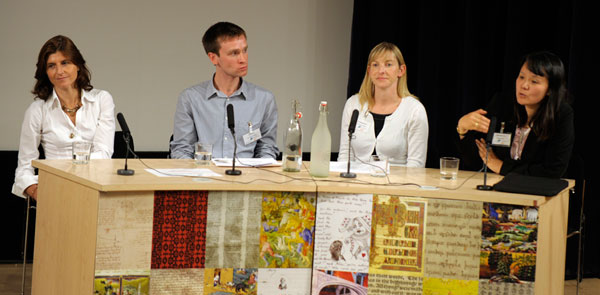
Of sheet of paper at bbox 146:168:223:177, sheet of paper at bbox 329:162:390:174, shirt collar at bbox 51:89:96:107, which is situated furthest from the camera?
shirt collar at bbox 51:89:96:107

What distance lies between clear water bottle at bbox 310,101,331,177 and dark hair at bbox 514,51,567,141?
105 centimetres

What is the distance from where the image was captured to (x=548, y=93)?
123 inches

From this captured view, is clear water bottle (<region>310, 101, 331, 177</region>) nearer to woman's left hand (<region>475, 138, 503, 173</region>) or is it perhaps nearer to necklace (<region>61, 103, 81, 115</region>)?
woman's left hand (<region>475, 138, 503, 173</region>)

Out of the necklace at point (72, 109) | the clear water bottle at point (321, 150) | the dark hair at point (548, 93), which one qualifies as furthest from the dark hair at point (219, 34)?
the dark hair at point (548, 93)

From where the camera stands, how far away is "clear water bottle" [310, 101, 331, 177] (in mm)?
2795

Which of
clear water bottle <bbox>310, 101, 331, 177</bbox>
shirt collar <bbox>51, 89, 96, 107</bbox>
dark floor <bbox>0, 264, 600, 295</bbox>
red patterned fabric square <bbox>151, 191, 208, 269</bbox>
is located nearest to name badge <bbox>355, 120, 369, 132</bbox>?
clear water bottle <bbox>310, 101, 331, 177</bbox>

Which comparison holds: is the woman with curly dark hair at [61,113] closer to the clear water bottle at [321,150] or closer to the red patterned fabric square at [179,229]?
the red patterned fabric square at [179,229]

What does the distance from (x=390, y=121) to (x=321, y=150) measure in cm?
92

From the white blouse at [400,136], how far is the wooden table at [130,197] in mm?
736

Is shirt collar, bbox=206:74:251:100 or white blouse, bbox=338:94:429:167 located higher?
shirt collar, bbox=206:74:251:100

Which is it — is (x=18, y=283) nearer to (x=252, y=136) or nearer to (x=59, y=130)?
(x=59, y=130)

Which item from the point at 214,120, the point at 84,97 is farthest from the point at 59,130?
the point at 214,120

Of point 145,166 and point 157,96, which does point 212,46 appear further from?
point 157,96

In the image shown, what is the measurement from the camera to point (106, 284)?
2.42m
